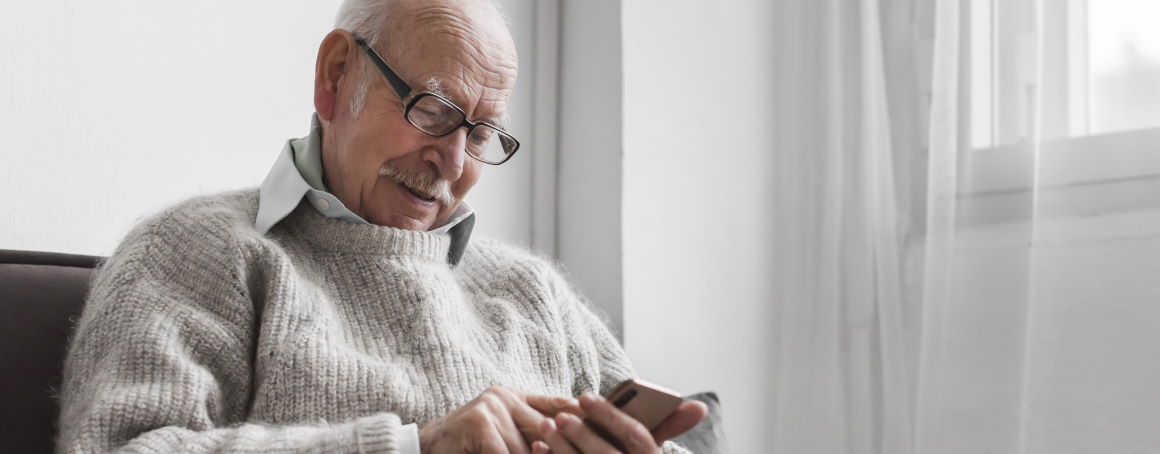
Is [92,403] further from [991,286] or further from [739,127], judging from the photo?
[739,127]

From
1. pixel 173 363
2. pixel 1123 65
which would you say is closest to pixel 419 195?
pixel 173 363

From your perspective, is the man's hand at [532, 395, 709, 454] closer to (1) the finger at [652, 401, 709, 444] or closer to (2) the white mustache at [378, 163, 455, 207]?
(1) the finger at [652, 401, 709, 444]

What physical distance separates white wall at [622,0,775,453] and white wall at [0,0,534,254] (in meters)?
0.65

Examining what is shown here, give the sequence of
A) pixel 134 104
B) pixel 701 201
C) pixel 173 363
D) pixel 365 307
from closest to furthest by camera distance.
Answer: pixel 173 363, pixel 365 307, pixel 134 104, pixel 701 201

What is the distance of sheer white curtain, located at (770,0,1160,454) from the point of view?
1618 millimetres

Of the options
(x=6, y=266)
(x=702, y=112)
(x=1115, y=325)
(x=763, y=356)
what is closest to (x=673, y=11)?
(x=702, y=112)

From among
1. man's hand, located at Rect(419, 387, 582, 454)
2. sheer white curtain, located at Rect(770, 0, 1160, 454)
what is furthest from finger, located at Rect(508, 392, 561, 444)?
sheer white curtain, located at Rect(770, 0, 1160, 454)

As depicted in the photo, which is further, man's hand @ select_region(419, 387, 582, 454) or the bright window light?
the bright window light

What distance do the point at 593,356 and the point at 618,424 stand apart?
1.57 feet

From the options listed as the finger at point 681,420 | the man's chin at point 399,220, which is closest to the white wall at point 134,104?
the man's chin at point 399,220

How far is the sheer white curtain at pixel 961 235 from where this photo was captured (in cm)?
162

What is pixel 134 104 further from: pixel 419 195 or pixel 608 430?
pixel 608 430

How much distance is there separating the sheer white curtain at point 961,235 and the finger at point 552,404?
34.4 inches

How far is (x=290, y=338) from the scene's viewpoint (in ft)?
4.00
